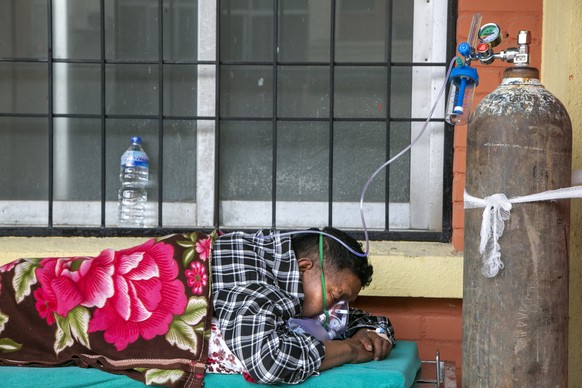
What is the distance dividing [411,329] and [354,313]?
0.42 meters

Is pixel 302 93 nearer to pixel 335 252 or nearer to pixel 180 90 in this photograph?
pixel 180 90

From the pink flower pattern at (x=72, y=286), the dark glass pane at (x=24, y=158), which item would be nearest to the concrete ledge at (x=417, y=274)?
the pink flower pattern at (x=72, y=286)

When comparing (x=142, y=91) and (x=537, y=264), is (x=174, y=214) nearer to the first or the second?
(x=142, y=91)

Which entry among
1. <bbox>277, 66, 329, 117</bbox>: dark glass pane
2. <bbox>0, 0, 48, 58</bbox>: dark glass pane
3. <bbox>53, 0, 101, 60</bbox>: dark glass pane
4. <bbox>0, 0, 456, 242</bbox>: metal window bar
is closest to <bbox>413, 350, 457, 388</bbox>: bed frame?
<bbox>0, 0, 456, 242</bbox>: metal window bar

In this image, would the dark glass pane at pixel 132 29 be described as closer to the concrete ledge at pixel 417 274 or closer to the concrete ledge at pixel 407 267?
the concrete ledge at pixel 407 267

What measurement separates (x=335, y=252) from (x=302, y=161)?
85cm

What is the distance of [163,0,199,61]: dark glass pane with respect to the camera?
377 centimetres

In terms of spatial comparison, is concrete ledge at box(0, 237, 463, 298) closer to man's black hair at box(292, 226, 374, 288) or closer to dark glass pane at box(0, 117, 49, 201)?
dark glass pane at box(0, 117, 49, 201)

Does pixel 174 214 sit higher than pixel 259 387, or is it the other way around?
pixel 174 214

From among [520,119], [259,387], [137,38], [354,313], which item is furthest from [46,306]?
[520,119]

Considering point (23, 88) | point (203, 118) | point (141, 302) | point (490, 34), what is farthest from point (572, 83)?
point (23, 88)

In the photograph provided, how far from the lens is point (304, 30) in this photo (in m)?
3.76

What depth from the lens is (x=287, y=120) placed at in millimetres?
3766

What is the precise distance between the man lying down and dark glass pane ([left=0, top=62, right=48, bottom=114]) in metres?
0.97
